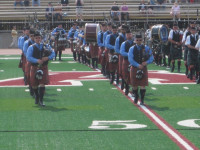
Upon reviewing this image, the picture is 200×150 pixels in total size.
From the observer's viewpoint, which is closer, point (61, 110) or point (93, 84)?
point (61, 110)

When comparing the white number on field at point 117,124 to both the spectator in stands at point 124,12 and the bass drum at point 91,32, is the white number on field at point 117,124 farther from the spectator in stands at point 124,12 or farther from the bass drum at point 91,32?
the spectator in stands at point 124,12

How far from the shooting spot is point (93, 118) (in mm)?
13516

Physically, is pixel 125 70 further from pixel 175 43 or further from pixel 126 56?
pixel 175 43

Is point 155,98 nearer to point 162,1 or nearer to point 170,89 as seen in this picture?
point 170,89

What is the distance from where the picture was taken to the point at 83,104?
1562cm

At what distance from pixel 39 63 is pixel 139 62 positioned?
7.65ft

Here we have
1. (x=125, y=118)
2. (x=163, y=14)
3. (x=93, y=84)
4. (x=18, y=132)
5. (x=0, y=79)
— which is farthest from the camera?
(x=163, y=14)

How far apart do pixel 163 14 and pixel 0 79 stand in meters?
21.5

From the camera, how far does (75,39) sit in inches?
1180

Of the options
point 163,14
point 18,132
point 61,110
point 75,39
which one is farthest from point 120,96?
point 163,14

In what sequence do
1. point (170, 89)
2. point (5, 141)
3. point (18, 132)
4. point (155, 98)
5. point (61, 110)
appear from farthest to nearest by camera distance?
point (170, 89) < point (155, 98) < point (61, 110) < point (18, 132) < point (5, 141)

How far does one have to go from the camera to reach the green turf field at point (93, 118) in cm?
1093

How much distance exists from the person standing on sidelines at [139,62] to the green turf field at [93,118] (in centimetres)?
57

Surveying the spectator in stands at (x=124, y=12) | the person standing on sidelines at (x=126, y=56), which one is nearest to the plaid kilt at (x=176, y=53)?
the person standing on sidelines at (x=126, y=56)
